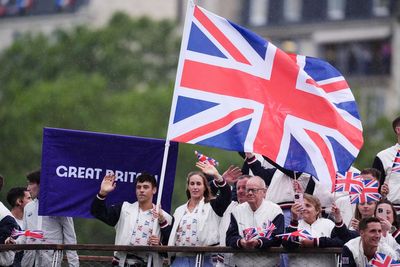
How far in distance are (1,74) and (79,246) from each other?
71842 mm

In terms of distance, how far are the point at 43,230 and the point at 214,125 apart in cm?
257

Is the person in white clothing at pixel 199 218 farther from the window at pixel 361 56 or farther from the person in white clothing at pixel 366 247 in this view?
the window at pixel 361 56

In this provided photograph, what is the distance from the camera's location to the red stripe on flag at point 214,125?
23.5 metres

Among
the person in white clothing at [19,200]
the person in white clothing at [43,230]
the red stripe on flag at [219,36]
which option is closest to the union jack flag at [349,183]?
the red stripe on flag at [219,36]

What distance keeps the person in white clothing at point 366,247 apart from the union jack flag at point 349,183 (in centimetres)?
147

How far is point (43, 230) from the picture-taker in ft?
79.2

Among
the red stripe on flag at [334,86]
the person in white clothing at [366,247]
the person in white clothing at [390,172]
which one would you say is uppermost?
the red stripe on flag at [334,86]

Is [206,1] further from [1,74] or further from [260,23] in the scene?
[1,74]

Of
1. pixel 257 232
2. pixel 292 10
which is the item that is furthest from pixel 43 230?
pixel 292 10

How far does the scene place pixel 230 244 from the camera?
2264 centimetres

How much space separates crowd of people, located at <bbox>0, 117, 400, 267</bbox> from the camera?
22469 millimetres

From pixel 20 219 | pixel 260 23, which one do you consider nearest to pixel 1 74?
pixel 260 23

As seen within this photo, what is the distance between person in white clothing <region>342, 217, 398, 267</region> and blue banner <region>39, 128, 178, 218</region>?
9.92 ft

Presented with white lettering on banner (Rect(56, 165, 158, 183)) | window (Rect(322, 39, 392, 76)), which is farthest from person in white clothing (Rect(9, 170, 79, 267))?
window (Rect(322, 39, 392, 76))
